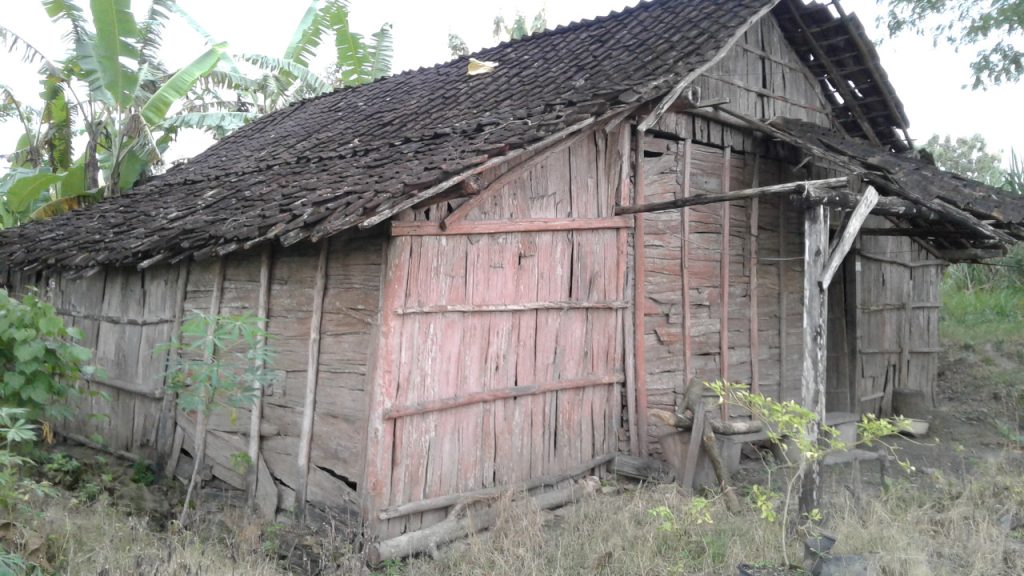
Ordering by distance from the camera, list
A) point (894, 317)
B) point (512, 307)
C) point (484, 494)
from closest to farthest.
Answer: point (484, 494) → point (512, 307) → point (894, 317)

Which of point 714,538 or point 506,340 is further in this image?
point 506,340

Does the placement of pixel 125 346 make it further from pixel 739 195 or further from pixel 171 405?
pixel 739 195

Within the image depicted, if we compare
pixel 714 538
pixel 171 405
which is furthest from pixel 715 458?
pixel 171 405

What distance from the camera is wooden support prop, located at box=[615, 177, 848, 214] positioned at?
5742 millimetres

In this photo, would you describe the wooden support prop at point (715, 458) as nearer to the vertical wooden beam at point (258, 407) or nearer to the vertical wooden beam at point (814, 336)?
the vertical wooden beam at point (814, 336)

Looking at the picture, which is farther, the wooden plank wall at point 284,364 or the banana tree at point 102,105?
the banana tree at point 102,105

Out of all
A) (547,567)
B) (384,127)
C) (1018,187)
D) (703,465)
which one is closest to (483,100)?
(384,127)

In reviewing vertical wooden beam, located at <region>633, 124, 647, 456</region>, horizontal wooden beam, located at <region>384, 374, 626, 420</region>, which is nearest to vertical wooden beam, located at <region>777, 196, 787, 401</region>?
vertical wooden beam, located at <region>633, 124, 647, 456</region>

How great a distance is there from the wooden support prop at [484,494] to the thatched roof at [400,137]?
207 centimetres

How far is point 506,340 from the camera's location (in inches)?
250

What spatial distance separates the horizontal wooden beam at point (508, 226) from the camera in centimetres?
559

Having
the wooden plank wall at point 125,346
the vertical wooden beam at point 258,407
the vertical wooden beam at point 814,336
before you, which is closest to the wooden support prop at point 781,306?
the vertical wooden beam at point 814,336

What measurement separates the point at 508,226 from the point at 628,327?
1797mm

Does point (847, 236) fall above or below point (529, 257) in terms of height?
above
